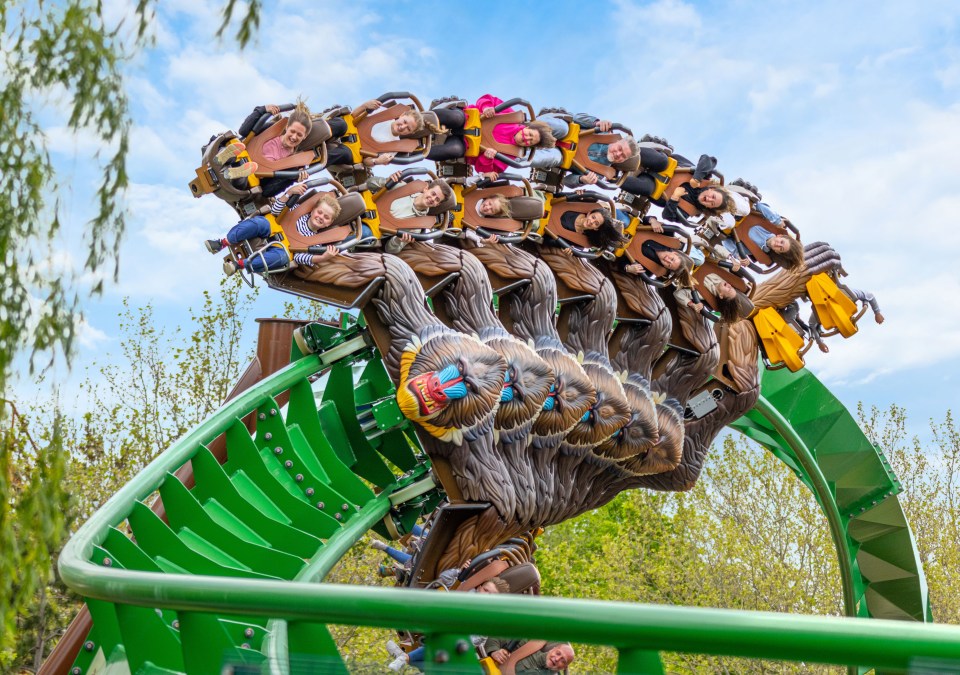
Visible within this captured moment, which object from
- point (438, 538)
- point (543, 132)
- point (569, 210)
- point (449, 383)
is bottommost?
point (438, 538)

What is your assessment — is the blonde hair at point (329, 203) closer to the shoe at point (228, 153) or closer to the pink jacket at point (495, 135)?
the shoe at point (228, 153)

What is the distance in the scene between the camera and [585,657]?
1281 cm

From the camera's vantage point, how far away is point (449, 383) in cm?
578

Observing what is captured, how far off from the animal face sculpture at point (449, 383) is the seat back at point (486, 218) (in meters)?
0.95

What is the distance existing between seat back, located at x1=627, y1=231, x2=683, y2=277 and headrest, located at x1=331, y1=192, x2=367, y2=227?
2.34 m

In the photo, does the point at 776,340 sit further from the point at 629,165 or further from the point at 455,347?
the point at 455,347

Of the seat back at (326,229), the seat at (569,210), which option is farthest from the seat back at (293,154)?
the seat at (569,210)

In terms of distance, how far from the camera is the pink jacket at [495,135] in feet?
22.0

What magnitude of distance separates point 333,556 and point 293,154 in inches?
85.6

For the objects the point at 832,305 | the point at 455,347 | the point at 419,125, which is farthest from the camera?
the point at 832,305

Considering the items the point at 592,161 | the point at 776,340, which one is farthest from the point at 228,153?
the point at 776,340

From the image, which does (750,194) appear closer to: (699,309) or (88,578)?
(699,309)

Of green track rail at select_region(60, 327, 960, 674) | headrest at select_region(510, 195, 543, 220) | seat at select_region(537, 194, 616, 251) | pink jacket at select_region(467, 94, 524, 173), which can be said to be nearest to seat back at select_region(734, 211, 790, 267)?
seat at select_region(537, 194, 616, 251)

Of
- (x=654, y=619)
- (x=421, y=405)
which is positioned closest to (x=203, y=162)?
(x=421, y=405)
